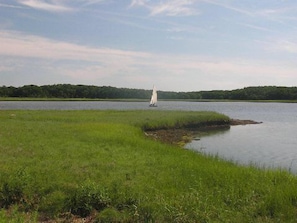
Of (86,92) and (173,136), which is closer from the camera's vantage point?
(173,136)

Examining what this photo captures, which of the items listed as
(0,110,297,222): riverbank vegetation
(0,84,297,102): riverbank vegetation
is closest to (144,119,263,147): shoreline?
(0,110,297,222): riverbank vegetation

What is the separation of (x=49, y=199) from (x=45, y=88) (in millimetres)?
184557

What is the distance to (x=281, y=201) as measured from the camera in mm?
10531

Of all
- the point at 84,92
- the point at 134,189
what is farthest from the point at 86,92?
the point at 134,189

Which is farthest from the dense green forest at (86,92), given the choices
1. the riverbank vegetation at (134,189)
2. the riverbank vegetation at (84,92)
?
the riverbank vegetation at (134,189)

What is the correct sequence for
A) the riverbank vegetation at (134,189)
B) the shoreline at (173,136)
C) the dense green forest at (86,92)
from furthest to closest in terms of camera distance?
1. the dense green forest at (86,92)
2. the shoreline at (173,136)
3. the riverbank vegetation at (134,189)

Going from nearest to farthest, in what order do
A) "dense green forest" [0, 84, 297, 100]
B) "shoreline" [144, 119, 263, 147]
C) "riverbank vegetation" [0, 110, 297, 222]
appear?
1. "riverbank vegetation" [0, 110, 297, 222]
2. "shoreline" [144, 119, 263, 147]
3. "dense green forest" [0, 84, 297, 100]

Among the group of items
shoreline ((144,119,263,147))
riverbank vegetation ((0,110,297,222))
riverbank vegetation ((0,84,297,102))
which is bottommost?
shoreline ((144,119,263,147))

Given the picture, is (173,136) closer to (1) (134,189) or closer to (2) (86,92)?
(1) (134,189)

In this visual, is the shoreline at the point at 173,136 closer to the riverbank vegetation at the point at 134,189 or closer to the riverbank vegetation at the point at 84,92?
the riverbank vegetation at the point at 134,189

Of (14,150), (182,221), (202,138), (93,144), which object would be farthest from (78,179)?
(202,138)

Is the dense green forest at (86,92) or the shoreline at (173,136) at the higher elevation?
the dense green forest at (86,92)

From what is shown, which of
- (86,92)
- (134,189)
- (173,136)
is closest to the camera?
(134,189)

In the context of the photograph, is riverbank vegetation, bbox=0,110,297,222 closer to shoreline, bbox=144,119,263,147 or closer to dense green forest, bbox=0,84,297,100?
shoreline, bbox=144,119,263,147
